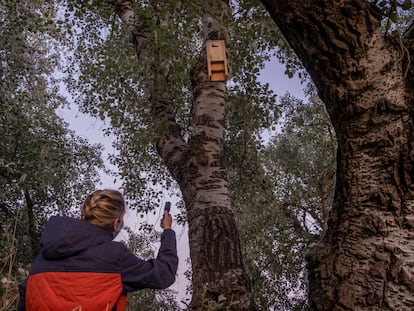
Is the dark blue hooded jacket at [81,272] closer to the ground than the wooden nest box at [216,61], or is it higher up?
closer to the ground

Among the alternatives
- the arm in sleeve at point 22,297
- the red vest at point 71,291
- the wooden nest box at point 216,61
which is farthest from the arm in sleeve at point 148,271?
the wooden nest box at point 216,61

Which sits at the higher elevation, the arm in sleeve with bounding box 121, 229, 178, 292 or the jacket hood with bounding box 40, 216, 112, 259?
the jacket hood with bounding box 40, 216, 112, 259

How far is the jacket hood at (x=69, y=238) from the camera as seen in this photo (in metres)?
2.74

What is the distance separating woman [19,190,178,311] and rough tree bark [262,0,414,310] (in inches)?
48.3

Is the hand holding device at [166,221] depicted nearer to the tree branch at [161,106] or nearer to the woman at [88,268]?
the woman at [88,268]

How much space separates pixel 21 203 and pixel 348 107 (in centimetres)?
1417

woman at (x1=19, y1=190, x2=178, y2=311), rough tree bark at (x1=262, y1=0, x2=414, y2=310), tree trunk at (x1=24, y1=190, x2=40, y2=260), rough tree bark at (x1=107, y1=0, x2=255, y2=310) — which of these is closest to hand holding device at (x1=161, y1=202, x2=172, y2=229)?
woman at (x1=19, y1=190, x2=178, y2=311)

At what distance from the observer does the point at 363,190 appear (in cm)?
289

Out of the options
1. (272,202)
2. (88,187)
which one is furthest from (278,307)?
(88,187)

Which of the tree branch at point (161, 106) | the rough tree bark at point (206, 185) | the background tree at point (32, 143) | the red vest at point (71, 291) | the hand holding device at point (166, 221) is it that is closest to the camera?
the red vest at point (71, 291)

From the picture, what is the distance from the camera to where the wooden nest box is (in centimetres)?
550

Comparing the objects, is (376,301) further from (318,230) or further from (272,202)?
(318,230)

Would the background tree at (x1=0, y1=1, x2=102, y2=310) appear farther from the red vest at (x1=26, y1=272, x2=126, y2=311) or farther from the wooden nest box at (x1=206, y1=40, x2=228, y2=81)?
the red vest at (x1=26, y1=272, x2=126, y2=311)

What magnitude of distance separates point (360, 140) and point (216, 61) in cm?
301
